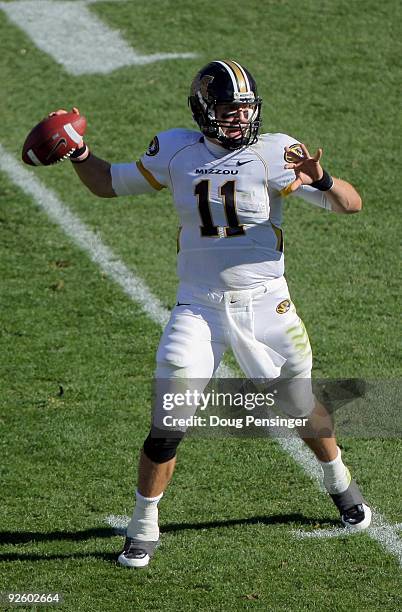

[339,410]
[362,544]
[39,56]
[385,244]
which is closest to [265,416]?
[339,410]

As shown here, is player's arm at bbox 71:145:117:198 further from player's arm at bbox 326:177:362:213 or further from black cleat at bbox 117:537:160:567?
black cleat at bbox 117:537:160:567

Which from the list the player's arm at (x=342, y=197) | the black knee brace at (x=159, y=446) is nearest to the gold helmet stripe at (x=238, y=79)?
the player's arm at (x=342, y=197)

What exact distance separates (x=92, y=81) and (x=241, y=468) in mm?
5668

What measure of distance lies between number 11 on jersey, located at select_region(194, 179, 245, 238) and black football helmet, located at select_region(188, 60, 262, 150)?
209 millimetres

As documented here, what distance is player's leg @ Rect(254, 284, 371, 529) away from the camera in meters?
5.84

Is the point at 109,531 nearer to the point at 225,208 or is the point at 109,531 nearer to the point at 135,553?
the point at 135,553

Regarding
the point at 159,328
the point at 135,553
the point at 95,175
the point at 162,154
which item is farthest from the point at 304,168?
the point at 159,328

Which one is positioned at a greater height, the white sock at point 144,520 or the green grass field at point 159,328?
the white sock at point 144,520

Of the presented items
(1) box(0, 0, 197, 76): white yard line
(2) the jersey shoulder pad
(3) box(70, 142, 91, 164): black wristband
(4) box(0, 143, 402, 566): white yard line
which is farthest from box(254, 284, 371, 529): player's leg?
(1) box(0, 0, 197, 76): white yard line

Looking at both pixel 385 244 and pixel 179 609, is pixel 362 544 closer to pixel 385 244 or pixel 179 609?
pixel 179 609

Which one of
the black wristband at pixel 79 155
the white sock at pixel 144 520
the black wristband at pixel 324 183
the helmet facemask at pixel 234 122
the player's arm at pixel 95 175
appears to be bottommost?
the white sock at pixel 144 520

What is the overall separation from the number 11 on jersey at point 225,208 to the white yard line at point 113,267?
1490 millimetres

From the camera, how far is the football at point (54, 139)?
5.83m

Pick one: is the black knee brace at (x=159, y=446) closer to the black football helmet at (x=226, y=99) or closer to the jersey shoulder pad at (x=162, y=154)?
the jersey shoulder pad at (x=162, y=154)
